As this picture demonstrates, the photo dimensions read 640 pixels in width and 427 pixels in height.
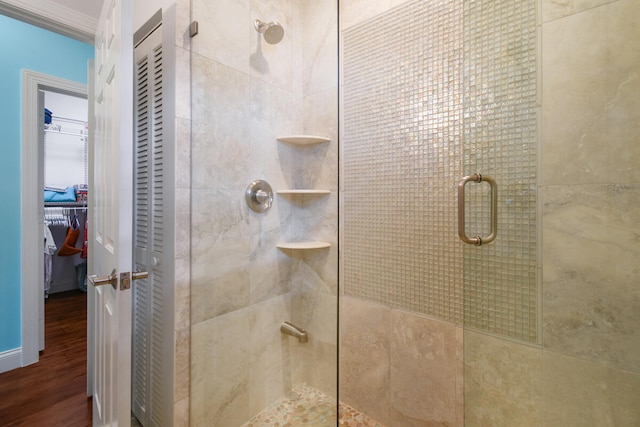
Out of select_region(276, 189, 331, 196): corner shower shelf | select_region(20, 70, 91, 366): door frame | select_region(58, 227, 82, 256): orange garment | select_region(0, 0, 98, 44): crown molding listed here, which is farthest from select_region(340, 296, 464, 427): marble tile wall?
select_region(58, 227, 82, 256): orange garment

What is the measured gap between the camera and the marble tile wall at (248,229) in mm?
1026

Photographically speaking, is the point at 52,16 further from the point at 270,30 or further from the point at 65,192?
the point at 65,192

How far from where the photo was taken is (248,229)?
43.2 inches

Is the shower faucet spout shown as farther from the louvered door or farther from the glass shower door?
the glass shower door

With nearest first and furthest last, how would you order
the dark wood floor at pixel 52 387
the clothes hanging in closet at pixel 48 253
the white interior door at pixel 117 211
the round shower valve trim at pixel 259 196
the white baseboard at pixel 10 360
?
the white interior door at pixel 117 211 → the round shower valve trim at pixel 259 196 → the dark wood floor at pixel 52 387 → the white baseboard at pixel 10 360 → the clothes hanging in closet at pixel 48 253

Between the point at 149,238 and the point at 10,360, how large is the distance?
77.0 inches

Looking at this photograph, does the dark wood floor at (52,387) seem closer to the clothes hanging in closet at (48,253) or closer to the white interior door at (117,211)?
the white interior door at (117,211)

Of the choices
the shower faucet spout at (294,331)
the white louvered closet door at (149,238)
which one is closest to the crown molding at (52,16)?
the white louvered closet door at (149,238)

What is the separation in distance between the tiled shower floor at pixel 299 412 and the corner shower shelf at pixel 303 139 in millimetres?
996

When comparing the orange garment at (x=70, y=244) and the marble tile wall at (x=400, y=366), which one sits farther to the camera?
the orange garment at (x=70, y=244)

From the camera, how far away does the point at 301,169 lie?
128cm

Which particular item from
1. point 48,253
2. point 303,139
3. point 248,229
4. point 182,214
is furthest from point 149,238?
point 48,253

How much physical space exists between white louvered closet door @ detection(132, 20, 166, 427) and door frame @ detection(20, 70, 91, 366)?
4.71ft

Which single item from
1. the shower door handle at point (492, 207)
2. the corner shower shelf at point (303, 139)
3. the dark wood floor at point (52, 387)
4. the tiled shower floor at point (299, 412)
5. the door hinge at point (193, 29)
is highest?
the door hinge at point (193, 29)
